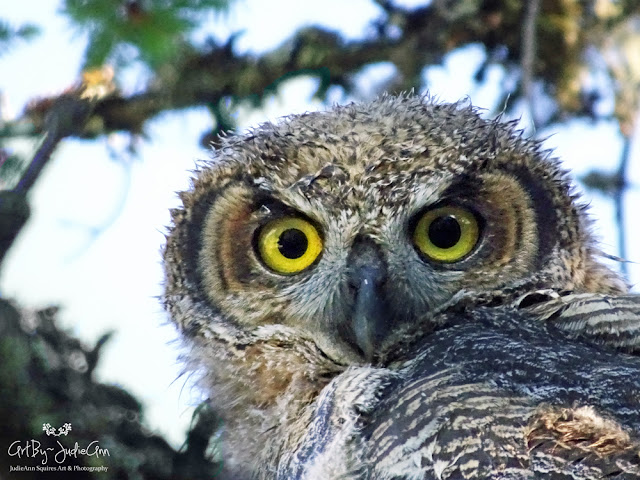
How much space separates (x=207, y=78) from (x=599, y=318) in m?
2.10

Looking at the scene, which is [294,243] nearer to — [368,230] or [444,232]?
[368,230]

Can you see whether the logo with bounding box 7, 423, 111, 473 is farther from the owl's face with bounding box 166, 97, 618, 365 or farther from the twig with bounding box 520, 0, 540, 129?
the twig with bounding box 520, 0, 540, 129

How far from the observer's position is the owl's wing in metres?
1.78

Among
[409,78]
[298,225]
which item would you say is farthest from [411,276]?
[409,78]

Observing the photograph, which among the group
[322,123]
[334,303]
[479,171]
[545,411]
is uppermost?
[322,123]

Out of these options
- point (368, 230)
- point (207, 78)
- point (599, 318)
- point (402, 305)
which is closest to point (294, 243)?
point (368, 230)

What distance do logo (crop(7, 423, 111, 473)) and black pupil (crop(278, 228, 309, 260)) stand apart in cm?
78

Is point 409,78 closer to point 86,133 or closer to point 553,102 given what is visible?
point 553,102

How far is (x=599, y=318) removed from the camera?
181 cm

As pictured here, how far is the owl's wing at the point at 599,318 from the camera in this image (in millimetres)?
1779

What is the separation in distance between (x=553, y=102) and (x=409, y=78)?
2.76 ft

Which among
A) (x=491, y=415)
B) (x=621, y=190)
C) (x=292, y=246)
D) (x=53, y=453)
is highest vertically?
(x=621, y=190)

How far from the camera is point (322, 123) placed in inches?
92.6

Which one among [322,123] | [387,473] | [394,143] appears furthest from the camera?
[322,123]
